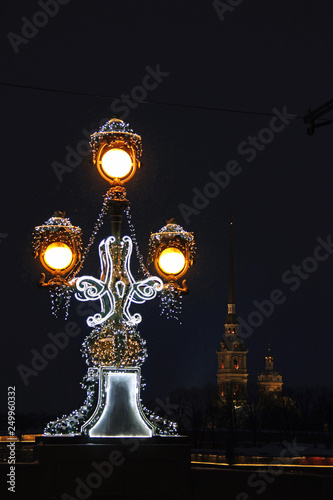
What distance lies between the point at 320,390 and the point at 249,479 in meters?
109

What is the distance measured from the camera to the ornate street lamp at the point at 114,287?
820 cm

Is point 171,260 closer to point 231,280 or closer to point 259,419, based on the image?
point 259,419

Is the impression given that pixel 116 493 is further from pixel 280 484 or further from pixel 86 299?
pixel 86 299

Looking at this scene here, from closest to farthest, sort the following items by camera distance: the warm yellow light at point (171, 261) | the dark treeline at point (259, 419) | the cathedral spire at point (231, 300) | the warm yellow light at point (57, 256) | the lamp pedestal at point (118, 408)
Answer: the lamp pedestal at point (118, 408) < the warm yellow light at point (57, 256) < the warm yellow light at point (171, 261) < the dark treeline at point (259, 419) < the cathedral spire at point (231, 300)

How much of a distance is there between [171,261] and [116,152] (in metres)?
1.43

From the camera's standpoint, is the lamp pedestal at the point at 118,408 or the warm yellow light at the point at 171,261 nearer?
the lamp pedestal at the point at 118,408

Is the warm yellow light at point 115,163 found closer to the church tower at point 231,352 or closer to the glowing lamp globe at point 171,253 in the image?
the glowing lamp globe at point 171,253

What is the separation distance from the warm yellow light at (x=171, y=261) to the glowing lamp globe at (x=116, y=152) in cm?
99

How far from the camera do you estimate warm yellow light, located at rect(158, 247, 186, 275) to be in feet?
29.4

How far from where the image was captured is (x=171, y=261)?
896 centimetres

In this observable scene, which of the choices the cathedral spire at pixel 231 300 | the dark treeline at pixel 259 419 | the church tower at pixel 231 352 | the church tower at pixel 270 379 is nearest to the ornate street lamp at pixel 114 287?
the dark treeline at pixel 259 419

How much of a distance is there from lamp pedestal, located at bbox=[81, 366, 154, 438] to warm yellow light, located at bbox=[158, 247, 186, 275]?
1293 millimetres

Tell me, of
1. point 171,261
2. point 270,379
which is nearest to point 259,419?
point 270,379

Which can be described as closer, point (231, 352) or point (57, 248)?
point (57, 248)
